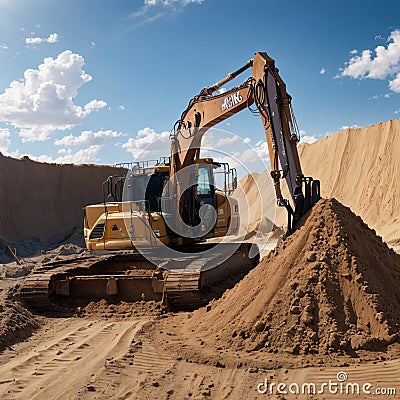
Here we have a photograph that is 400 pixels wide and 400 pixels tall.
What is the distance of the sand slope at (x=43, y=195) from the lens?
25281mm

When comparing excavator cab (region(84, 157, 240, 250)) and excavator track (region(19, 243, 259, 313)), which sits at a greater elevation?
excavator cab (region(84, 157, 240, 250))

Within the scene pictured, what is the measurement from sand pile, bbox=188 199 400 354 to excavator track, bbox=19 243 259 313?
97 cm

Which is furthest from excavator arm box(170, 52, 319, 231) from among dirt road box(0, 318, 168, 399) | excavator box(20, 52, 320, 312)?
dirt road box(0, 318, 168, 399)

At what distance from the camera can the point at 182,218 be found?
943cm

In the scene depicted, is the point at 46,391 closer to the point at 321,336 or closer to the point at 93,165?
the point at 321,336

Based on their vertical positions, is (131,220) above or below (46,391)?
above

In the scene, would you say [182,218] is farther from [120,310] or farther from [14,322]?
[14,322]

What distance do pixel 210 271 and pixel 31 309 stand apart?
3.18 m

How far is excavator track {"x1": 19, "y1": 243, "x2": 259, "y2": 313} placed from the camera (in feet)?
24.7

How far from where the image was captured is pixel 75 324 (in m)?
7.32

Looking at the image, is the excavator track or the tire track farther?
the excavator track

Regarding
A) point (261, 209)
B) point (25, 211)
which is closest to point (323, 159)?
point (261, 209)

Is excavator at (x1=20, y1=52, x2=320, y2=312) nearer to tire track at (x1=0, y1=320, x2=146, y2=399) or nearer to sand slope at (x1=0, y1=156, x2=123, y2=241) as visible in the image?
tire track at (x1=0, y1=320, x2=146, y2=399)

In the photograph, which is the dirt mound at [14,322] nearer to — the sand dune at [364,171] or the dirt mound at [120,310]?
the dirt mound at [120,310]
